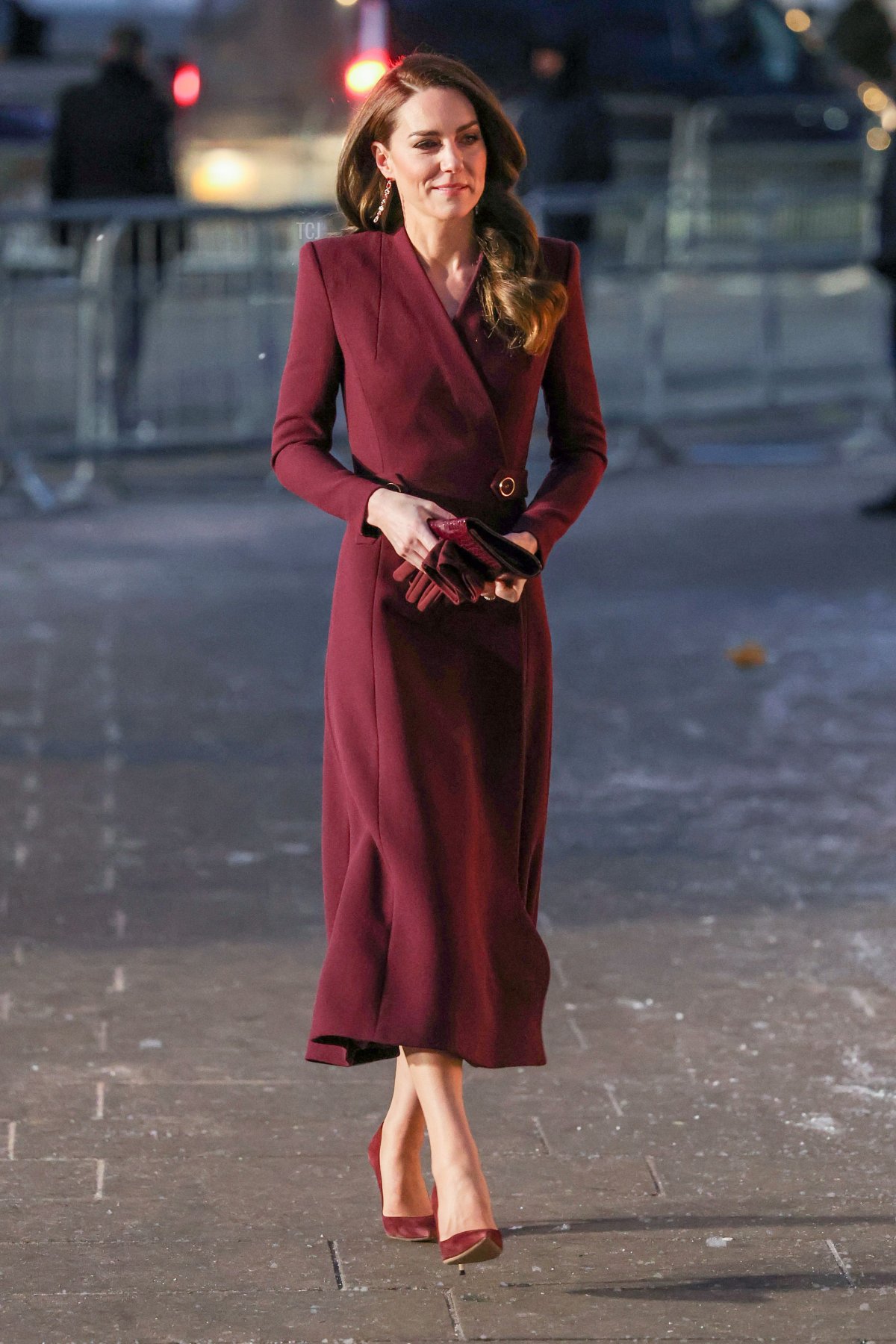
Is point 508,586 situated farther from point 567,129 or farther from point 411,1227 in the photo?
point 567,129

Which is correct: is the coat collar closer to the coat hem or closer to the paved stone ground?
the coat hem

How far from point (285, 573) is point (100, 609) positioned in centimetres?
109

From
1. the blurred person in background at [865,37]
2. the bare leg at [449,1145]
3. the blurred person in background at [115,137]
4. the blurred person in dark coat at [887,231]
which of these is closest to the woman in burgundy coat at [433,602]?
the bare leg at [449,1145]

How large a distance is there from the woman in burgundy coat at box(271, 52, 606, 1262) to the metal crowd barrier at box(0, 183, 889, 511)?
731cm

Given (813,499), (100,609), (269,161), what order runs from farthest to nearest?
(269,161), (813,499), (100,609)

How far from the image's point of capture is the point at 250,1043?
4.73 meters

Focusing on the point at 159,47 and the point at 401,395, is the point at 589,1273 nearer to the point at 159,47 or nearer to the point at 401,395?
the point at 401,395

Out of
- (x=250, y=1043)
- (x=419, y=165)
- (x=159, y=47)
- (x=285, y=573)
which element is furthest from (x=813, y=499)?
(x=159, y=47)

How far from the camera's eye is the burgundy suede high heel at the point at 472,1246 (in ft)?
11.6

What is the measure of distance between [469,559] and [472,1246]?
104 cm

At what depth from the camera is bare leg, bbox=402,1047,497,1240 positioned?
11.8 ft

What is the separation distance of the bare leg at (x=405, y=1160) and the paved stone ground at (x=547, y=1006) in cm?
7

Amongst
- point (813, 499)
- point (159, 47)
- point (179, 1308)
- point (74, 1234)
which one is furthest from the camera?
point (159, 47)

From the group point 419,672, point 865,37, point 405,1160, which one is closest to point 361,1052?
point 405,1160
